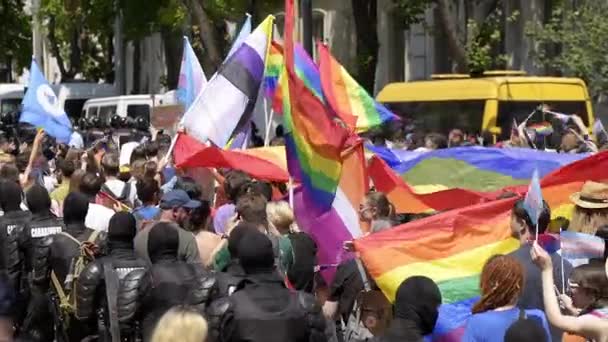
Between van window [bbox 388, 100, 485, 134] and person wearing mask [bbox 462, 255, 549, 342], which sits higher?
person wearing mask [bbox 462, 255, 549, 342]

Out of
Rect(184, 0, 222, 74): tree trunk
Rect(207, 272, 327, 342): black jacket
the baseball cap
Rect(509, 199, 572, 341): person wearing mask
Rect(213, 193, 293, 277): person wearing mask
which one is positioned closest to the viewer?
Rect(207, 272, 327, 342): black jacket

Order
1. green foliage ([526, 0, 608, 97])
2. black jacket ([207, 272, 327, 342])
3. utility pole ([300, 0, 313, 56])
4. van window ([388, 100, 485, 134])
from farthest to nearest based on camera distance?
green foliage ([526, 0, 608, 97]) → van window ([388, 100, 485, 134]) → utility pole ([300, 0, 313, 56]) → black jacket ([207, 272, 327, 342])

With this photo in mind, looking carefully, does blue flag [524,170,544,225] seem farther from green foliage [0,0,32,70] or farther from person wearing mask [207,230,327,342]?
green foliage [0,0,32,70]

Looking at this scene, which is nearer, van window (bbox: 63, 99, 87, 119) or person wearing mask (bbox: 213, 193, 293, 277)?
person wearing mask (bbox: 213, 193, 293, 277)

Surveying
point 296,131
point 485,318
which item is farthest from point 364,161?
point 485,318

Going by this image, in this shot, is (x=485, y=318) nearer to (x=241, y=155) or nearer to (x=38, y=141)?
(x=241, y=155)

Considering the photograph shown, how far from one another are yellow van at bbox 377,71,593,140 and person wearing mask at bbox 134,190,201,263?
11.4 m

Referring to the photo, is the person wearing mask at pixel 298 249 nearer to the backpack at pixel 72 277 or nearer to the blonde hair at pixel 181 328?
the backpack at pixel 72 277

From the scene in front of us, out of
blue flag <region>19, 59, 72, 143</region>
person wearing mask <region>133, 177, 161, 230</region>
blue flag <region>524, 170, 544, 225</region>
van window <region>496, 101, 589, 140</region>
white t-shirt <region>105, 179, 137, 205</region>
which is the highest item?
blue flag <region>524, 170, 544, 225</region>

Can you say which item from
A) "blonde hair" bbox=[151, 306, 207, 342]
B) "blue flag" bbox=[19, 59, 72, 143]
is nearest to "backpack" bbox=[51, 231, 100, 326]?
"blonde hair" bbox=[151, 306, 207, 342]

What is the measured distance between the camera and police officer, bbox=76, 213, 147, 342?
9.44 meters

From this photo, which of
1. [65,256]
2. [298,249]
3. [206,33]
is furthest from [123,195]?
[206,33]

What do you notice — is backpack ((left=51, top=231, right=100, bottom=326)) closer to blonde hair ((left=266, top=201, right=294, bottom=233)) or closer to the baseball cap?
the baseball cap

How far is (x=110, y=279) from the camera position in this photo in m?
9.55
